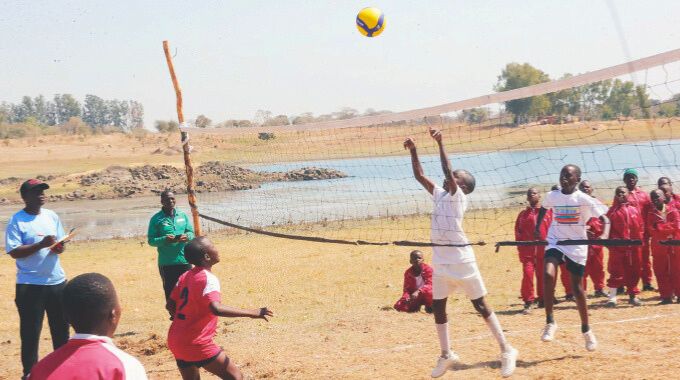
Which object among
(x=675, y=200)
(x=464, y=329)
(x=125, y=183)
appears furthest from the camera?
(x=125, y=183)

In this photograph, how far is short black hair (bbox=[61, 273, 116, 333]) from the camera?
10.2 feet

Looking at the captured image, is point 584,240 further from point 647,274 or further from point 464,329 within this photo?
point 647,274

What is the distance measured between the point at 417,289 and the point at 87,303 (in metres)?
7.46

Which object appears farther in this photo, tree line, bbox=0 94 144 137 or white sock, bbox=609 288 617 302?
tree line, bbox=0 94 144 137

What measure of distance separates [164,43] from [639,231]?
7036mm

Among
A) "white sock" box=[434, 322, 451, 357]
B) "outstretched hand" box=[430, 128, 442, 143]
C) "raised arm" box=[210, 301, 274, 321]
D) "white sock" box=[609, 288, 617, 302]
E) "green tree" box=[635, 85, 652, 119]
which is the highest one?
"green tree" box=[635, 85, 652, 119]

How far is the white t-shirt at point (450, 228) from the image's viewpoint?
6.67 m

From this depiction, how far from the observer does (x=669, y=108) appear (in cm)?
929

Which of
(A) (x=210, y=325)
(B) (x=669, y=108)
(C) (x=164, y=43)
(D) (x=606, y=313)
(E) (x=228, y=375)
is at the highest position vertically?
(C) (x=164, y=43)

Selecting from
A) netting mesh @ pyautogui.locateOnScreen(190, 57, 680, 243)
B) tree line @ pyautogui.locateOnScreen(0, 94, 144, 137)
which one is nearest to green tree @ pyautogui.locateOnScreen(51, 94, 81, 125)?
tree line @ pyautogui.locateOnScreen(0, 94, 144, 137)

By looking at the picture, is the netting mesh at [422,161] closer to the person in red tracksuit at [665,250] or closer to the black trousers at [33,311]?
the person in red tracksuit at [665,250]

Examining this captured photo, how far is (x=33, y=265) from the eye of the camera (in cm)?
741

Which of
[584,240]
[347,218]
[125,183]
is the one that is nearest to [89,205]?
[125,183]

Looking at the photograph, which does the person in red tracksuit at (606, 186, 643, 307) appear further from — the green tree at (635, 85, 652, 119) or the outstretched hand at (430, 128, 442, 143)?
the outstretched hand at (430, 128, 442, 143)
